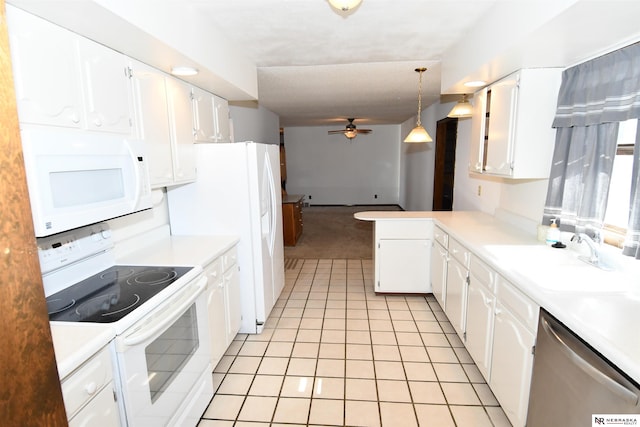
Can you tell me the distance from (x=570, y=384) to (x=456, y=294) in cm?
135

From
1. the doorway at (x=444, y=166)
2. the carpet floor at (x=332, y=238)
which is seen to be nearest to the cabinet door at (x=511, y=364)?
the carpet floor at (x=332, y=238)

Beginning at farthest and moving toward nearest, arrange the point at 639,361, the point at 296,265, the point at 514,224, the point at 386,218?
the point at 296,265
the point at 386,218
the point at 514,224
the point at 639,361

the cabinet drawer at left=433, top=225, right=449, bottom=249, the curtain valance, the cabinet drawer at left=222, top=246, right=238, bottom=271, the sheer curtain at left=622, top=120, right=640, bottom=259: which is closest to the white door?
the cabinet drawer at left=222, top=246, right=238, bottom=271

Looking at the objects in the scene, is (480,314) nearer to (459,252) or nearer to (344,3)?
(459,252)

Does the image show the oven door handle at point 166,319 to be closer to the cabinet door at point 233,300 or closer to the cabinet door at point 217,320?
the cabinet door at point 217,320

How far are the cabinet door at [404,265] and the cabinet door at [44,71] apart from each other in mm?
2708

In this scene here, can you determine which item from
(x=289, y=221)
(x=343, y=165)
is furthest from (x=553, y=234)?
(x=343, y=165)

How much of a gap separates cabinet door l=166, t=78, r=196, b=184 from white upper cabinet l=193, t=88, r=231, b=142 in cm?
11

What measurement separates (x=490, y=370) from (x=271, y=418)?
4.28ft

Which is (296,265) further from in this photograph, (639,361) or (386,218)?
(639,361)

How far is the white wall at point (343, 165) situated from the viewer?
31.7 ft

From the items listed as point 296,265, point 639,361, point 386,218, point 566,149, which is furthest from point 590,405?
point 296,265

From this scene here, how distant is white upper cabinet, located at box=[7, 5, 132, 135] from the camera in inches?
48.1

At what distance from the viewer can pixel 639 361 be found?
1.03 m
